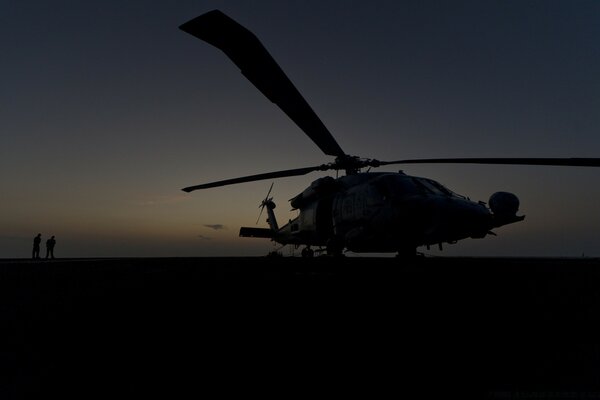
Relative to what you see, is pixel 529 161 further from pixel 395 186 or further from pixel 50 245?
pixel 50 245

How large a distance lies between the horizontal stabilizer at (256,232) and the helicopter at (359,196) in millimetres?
6950

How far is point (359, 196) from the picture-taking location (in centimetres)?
1089

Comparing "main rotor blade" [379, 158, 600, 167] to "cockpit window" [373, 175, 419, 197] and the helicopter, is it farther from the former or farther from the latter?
"cockpit window" [373, 175, 419, 197]

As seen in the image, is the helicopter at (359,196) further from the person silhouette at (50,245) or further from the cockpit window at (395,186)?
the person silhouette at (50,245)

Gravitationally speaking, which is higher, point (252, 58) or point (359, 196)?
point (252, 58)

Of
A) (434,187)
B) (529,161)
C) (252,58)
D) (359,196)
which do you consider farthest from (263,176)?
(529,161)

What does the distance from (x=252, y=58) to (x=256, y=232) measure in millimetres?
15502

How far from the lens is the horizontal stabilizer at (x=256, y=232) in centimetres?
2055
